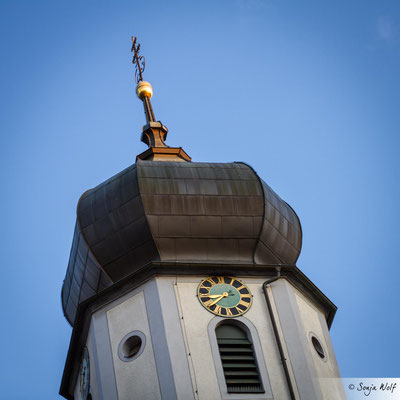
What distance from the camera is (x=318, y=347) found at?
30.8m

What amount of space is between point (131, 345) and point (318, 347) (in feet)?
15.2

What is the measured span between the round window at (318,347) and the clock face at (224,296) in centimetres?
185

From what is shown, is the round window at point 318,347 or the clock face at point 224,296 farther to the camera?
the round window at point 318,347

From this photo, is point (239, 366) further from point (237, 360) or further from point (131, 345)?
point (131, 345)

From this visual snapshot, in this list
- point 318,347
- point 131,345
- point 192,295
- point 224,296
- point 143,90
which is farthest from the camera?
point 143,90

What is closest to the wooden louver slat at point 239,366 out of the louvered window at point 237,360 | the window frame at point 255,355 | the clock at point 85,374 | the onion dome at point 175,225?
the louvered window at point 237,360

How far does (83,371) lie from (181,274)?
361cm

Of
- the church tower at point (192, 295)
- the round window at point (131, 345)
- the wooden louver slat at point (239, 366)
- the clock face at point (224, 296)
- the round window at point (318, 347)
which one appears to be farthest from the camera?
the round window at point (318, 347)

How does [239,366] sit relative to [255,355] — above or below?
below

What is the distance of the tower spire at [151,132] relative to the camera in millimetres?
35812

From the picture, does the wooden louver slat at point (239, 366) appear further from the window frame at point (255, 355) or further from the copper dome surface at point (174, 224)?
the copper dome surface at point (174, 224)

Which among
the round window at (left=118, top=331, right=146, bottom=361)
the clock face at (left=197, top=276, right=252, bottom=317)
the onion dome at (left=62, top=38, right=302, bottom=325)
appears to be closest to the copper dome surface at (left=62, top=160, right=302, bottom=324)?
the onion dome at (left=62, top=38, right=302, bottom=325)

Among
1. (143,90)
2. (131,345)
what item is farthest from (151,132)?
(131,345)

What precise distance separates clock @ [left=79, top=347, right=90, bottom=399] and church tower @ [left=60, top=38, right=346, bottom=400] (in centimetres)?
3
